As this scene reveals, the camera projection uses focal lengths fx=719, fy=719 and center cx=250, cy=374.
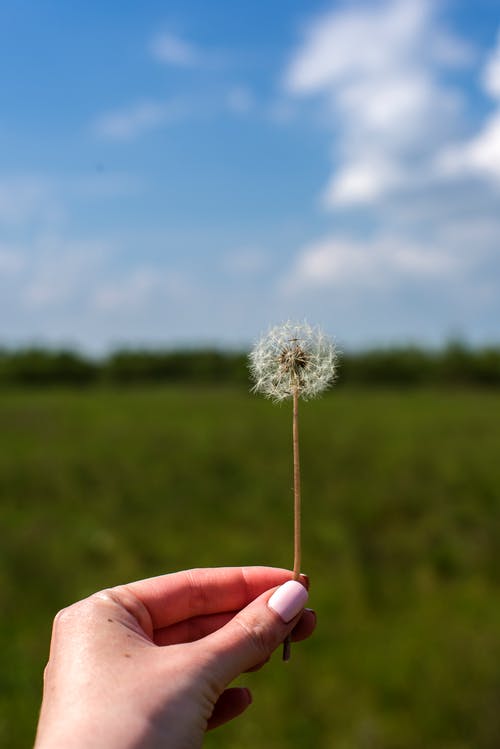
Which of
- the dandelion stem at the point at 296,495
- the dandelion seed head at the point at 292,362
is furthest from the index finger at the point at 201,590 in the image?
the dandelion seed head at the point at 292,362

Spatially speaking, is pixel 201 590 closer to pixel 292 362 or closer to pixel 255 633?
pixel 255 633

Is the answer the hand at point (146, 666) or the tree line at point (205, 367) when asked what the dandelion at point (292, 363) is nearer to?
the hand at point (146, 666)

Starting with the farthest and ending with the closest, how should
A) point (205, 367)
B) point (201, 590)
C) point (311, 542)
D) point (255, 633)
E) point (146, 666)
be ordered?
1. point (205, 367)
2. point (311, 542)
3. point (201, 590)
4. point (255, 633)
5. point (146, 666)

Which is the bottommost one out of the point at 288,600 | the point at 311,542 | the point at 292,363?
the point at 311,542

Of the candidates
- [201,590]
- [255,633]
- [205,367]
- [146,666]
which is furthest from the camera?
[205,367]

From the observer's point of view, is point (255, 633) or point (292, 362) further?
point (292, 362)

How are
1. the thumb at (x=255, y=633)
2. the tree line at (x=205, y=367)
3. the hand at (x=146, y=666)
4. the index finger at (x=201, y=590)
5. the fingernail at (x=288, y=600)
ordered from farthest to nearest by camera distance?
the tree line at (x=205, y=367) → the index finger at (x=201, y=590) → the fingernail at (x=288, y=600) → the thumb at (x=255, y=633) → the hand at (x=146, y=666)

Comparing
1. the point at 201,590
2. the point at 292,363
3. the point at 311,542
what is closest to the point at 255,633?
the point at 201,590

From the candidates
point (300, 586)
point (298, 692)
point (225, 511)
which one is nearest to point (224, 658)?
point (300, 586)

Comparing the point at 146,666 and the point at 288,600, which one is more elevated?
the point at 288,600

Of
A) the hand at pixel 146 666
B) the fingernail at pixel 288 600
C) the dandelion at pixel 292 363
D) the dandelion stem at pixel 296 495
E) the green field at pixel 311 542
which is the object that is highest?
the dandelion at pixel 292 363
